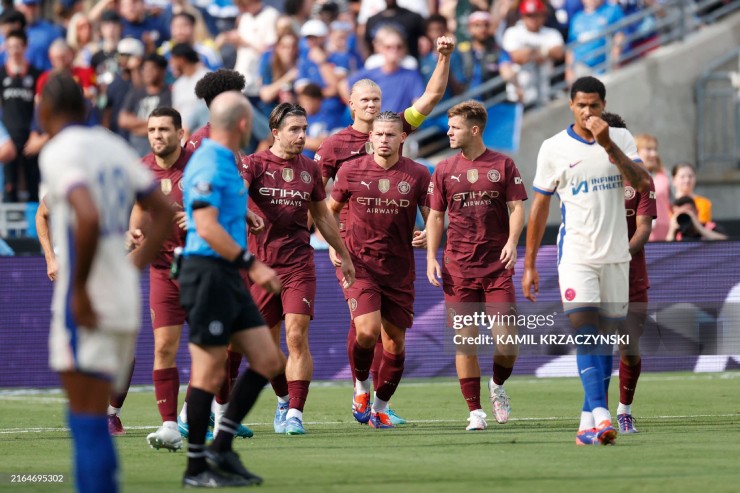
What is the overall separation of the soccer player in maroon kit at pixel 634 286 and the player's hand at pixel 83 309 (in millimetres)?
5644

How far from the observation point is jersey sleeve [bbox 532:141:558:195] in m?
10.4

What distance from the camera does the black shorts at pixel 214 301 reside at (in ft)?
27.1

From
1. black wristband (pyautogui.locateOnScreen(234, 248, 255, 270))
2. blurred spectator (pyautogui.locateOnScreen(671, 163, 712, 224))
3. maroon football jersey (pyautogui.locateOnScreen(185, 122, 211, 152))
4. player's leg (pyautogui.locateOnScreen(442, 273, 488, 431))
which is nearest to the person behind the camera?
black wristband (pyautogui.locateOnScreen(234, 248, 255, 270))

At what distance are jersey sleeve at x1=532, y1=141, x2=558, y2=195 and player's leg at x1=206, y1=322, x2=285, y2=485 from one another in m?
2.83

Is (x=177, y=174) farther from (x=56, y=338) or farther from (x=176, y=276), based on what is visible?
(x=56, y=338)

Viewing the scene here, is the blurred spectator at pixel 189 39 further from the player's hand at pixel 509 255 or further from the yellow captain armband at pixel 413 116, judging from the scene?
the player's hand at pixel 509 255

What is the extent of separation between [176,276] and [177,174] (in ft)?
8.72

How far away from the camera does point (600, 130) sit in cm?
969

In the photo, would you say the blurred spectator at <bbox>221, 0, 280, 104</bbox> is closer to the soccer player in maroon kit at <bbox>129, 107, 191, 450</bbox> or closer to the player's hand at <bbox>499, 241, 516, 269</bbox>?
the player's hand at <bbox>499, 241, 516, 269</bbox>

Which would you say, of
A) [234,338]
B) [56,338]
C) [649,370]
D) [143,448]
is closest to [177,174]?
[143,448]

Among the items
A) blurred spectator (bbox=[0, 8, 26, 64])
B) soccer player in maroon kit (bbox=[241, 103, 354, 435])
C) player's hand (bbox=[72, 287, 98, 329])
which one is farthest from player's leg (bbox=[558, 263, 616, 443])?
blurred spectator (bbox=[0, 8, 26, 64])

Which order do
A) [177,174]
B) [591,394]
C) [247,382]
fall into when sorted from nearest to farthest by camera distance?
[247,382] < [591,394] < [177,174]

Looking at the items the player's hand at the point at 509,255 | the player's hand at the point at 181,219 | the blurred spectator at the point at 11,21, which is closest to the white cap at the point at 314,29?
the blurred spectator at the point at 11,21

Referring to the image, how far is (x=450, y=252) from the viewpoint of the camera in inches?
479
